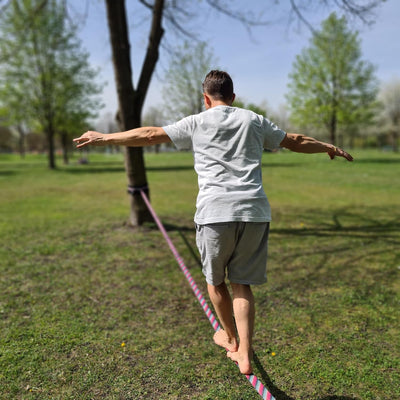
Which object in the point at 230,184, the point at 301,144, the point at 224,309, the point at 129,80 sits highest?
the point at 129,80

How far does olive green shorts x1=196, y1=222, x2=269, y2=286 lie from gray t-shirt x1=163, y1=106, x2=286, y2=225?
72 millimetres

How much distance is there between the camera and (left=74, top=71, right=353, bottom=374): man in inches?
92.0

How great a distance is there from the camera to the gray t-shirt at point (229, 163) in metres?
2.32

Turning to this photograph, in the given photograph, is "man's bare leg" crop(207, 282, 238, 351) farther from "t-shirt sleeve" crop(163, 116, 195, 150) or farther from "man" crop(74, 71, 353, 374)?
"t-shirt sleeve" crop(163, 116, 195, 150)

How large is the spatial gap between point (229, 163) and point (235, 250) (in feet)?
2.00

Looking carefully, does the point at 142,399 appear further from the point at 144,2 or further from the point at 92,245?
the point at 144,2

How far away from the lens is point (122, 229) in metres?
7.58

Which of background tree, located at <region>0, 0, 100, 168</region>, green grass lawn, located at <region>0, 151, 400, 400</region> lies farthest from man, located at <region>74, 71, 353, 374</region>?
background tree, located at <region>0, 0, 100, 168</region>

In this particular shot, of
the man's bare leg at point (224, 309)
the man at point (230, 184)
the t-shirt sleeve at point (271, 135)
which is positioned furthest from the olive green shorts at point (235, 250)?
the t-shirt sleeve at point (271, 135)

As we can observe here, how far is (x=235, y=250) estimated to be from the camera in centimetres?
246

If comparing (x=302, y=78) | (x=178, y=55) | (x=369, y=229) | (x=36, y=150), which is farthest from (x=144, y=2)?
(x=36, y=150)

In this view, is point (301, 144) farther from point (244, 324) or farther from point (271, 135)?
point (244, 324)

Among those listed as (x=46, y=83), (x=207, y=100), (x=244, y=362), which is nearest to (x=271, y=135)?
(x=207, y=100)

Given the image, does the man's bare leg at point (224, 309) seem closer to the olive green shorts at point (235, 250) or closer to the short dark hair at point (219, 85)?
the olive green shorts at point (235, 250)
